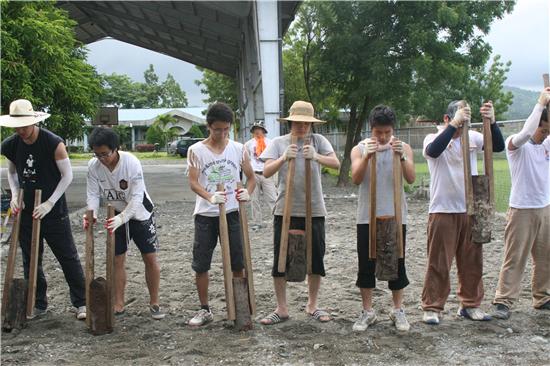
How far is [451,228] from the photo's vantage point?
4.43 m

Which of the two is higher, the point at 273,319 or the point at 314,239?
the point at 314,239

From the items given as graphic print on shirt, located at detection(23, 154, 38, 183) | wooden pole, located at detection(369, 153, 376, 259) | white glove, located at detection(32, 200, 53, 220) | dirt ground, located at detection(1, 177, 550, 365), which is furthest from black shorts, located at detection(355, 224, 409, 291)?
graphic print on shirt, located at detection(23, 154, 38, 183)

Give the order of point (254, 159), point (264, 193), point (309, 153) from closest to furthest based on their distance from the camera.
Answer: point (309, 153) < point (254, 159) < point (264, 193)

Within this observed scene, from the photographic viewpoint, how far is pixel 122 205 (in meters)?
4.65

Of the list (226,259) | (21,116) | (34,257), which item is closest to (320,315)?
(226,259)

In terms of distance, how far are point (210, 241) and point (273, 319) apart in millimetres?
810

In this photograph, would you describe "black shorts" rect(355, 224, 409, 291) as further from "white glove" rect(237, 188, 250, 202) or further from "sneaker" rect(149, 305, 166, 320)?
"sneaker" rect(149, 305, 166, 320)

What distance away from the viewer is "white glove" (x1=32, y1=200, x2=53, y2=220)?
14.7ft

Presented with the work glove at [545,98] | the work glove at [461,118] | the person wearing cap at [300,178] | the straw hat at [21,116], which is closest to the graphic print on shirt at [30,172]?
the straw hat at [21,116]

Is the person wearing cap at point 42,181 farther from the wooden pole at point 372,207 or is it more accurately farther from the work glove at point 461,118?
the work glove at point 461,118

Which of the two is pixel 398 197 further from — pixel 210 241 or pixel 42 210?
pixel 42 210

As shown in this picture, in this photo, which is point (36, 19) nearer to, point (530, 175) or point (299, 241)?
point (299, 241)

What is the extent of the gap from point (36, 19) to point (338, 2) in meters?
8.24

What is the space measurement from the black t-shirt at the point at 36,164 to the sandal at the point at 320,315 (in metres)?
2.30
